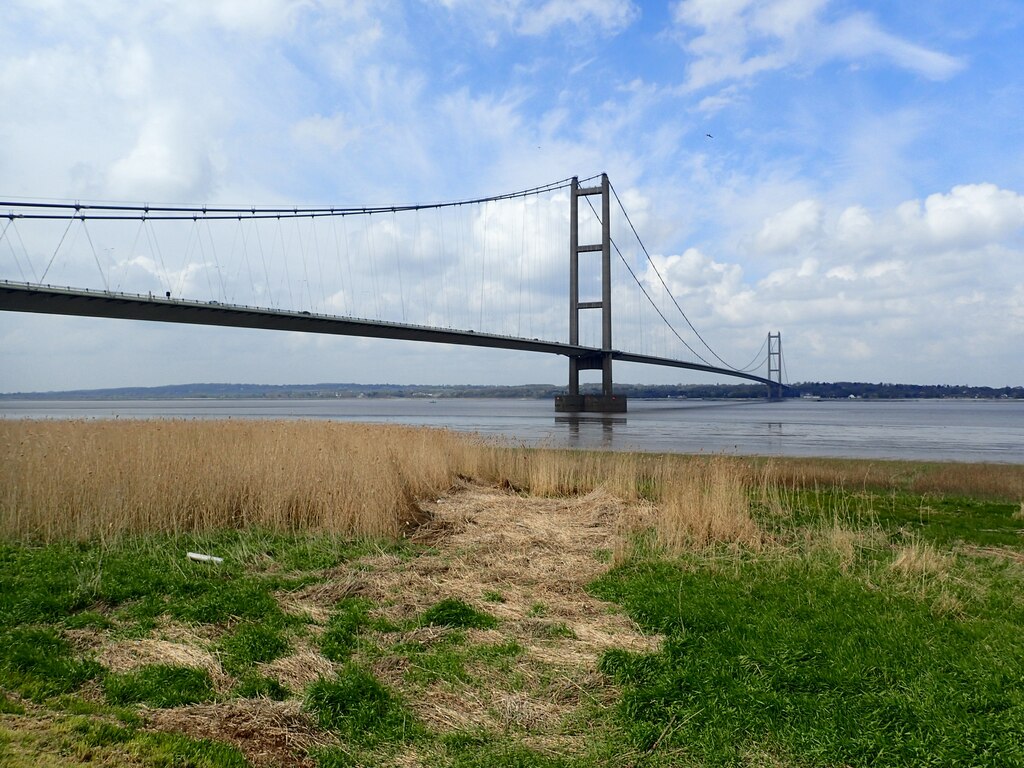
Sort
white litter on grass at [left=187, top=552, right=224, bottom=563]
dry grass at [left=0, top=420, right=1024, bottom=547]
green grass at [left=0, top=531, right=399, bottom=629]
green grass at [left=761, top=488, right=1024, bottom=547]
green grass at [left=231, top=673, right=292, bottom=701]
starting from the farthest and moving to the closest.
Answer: green grass at [left=761, top=488, right=1024, bottom=547] < dry grass at [left=0, top=420, right=1024, bottom=547] < white litter on grass at [left=187, top=552, right=224, bottom=563] < green grass at [left=0, top=531, right=399, bottom=629] < green grass at [left=231, top=673, right=292, bottom=701]

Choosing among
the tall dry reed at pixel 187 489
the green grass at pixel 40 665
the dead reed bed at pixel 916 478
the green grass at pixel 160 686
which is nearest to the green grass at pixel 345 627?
the green grass at pixel 160 686

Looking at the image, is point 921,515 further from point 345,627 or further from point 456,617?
point 345,627

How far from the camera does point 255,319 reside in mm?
44156

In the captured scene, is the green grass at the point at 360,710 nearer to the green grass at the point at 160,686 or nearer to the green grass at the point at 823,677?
the green grass at the point at 160,686

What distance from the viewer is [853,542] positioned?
838cm

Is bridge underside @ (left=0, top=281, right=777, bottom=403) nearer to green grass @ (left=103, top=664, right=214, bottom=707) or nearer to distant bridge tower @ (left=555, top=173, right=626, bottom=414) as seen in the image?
distant bridge tower @ (left=555, top=173, right=626, bottom=414)

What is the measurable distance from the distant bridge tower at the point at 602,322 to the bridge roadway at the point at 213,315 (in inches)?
208

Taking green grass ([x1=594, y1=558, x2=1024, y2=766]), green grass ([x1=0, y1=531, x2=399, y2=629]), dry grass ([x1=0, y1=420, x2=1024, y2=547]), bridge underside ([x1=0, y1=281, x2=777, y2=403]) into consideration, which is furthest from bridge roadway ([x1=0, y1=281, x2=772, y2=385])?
green grass ([x1=594, y1=558, x2=1024, y2=766])

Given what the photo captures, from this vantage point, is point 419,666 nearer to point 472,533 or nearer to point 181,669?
point 181,669

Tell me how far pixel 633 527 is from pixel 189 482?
573 centimetres

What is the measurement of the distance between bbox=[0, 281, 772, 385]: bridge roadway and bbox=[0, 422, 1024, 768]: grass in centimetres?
2841

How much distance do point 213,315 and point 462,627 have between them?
1589 inches

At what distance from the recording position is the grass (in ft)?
11.7

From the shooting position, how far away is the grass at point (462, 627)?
11.7 ft
